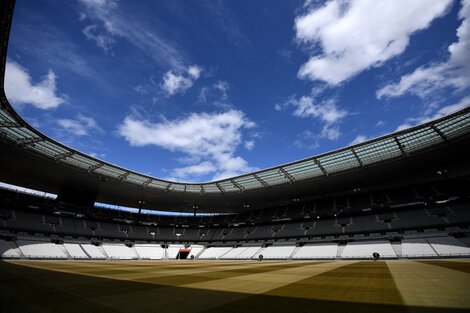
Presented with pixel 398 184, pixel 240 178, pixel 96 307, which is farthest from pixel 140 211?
pixel 96 307

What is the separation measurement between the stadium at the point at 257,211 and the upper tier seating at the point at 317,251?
0.34 meters

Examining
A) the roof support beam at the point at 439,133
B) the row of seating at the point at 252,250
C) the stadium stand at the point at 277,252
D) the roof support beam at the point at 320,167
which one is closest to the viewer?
the roof support beam at the point at 439,133

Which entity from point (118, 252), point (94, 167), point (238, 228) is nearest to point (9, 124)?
point (94, 167)

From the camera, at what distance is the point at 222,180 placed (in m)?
48.1

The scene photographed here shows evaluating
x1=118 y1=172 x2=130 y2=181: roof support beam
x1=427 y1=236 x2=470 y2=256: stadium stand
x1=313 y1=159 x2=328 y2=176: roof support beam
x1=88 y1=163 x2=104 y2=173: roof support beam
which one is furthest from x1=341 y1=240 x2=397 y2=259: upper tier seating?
x1=88 y1=163 x2=104 y2=173: roof support beam

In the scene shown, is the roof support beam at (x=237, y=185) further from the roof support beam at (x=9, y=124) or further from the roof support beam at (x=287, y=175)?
the roof support beam at (x=9, y=124)

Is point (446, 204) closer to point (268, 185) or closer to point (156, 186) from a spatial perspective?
point (268, 185)

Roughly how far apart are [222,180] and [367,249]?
2759 cm

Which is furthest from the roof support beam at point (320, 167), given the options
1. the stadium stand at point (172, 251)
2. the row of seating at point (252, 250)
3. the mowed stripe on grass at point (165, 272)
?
the stadium stand at point (172, 251)

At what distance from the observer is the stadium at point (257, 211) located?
29219 millimetres

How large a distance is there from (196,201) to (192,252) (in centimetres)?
1272

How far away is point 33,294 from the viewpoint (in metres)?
8.21

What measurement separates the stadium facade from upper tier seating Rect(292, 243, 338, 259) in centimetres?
20

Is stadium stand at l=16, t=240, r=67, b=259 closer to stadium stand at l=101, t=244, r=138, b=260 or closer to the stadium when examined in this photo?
the stadium
